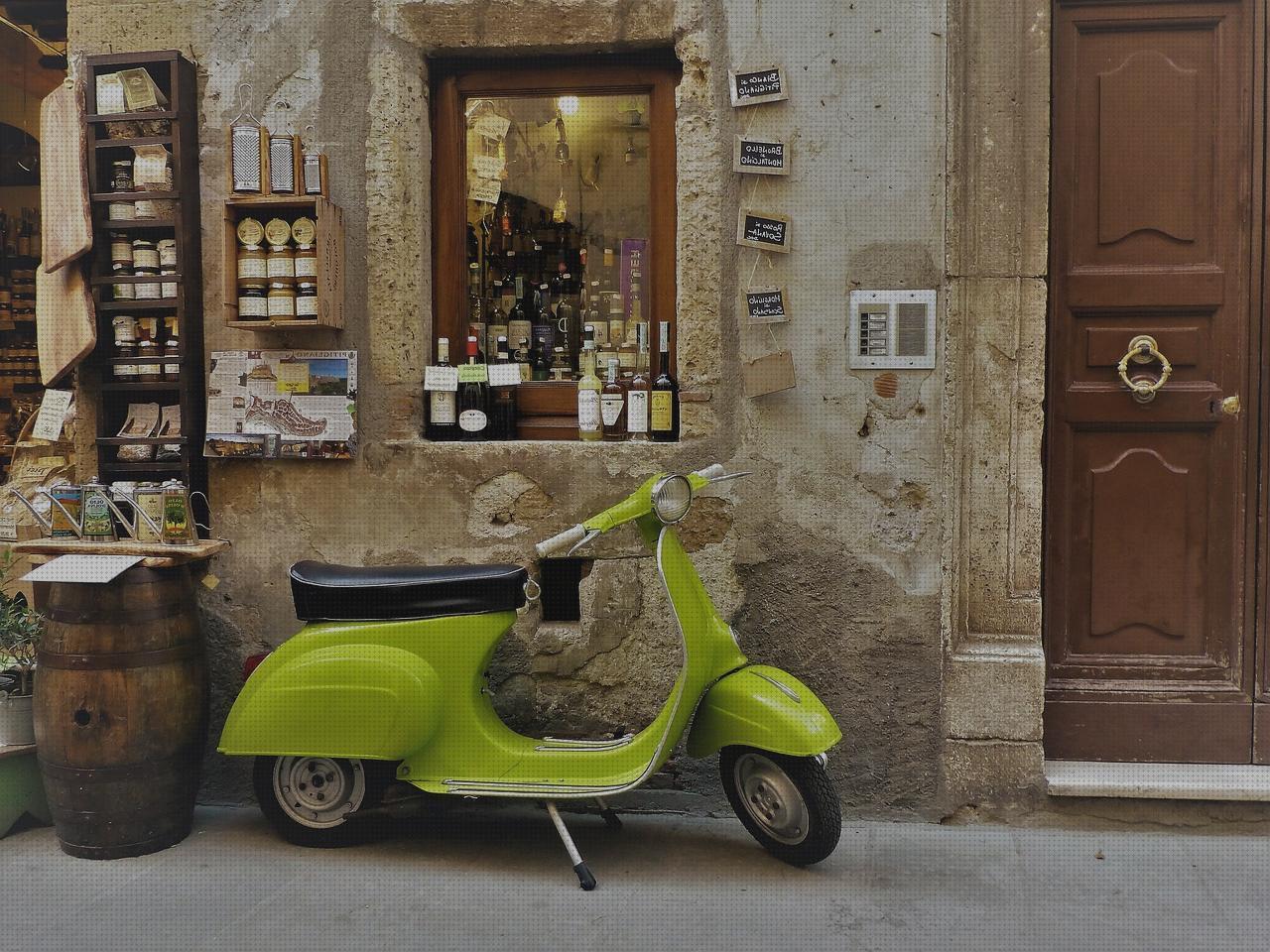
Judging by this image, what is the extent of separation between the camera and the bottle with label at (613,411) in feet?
12.5

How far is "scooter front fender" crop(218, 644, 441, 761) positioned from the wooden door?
214cm

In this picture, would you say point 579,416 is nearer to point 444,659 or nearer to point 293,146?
point 444,659

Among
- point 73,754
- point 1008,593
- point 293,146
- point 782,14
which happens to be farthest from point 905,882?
point 293,146

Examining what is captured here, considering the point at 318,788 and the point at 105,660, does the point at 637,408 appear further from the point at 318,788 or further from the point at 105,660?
the point at 105,660

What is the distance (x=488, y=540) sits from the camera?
3768 mm

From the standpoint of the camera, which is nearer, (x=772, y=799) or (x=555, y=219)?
(x=772, y=799)

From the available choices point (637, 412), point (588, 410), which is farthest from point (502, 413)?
point (637, 412)

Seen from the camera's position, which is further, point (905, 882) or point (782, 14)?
point (782, 14)

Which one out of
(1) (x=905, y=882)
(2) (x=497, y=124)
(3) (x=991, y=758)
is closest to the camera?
(1) (x=905, y=882)

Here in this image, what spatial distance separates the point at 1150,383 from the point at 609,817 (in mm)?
2308

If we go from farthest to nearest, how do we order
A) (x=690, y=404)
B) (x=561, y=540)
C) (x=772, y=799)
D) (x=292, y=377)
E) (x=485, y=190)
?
(x=485, y=190) → (x=292, y=377) → (x=690, y=404) → (x=772, y=799) → (x=561, y=540)

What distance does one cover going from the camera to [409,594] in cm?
323

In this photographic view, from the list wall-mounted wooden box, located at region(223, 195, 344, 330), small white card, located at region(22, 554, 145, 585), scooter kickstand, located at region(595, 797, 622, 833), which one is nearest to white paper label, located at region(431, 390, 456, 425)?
wall-mounted wooden box, located at region(223, 195, 344, 330)

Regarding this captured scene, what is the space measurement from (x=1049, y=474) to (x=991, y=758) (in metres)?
0.98
